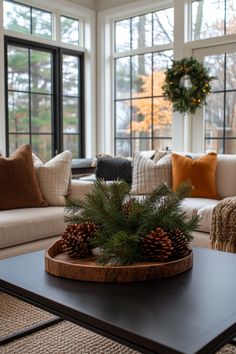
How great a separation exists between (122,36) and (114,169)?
2302mm

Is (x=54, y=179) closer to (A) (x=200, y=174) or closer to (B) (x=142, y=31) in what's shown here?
(A) (x=200, y=174)

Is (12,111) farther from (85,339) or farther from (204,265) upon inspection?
(204,265)

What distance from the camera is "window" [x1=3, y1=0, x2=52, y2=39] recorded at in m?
4.69

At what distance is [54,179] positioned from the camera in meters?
3.28

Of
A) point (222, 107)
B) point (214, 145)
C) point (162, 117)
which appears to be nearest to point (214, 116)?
point (222, 107)

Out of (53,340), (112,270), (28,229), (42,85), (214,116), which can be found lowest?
(53,340)

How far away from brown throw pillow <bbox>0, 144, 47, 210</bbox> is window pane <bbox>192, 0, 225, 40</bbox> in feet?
8.49

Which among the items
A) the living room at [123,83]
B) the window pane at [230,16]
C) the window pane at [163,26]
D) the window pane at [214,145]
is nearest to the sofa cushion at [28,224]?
the living room at [123,83]

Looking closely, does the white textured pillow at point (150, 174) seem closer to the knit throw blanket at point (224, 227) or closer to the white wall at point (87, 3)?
the knit throw blanket at point (224, 227)

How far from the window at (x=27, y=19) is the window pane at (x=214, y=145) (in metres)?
2.32

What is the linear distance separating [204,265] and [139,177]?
2.15m

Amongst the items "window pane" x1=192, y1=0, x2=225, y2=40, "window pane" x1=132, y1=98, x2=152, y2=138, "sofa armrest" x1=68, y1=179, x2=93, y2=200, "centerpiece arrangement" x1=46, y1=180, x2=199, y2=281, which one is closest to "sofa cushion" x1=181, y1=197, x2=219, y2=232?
"sofa armrest" x1=68, y1=179, x2=93, y2=200

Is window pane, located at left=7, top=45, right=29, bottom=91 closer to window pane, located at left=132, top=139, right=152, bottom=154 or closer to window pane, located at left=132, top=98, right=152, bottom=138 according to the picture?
window pane, located at left=132, top=98, right=152, bottom=138

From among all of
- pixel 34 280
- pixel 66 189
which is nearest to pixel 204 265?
pixel 34 280
